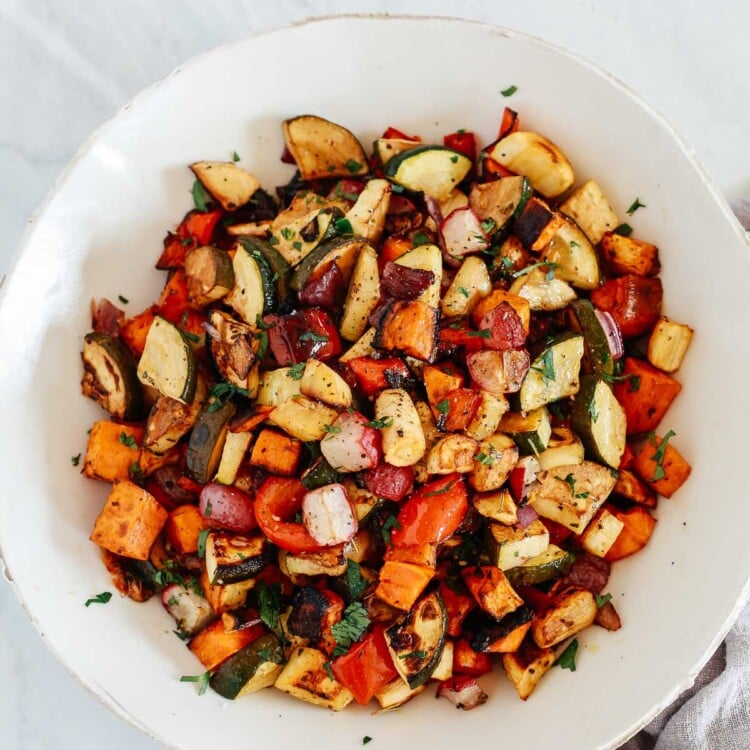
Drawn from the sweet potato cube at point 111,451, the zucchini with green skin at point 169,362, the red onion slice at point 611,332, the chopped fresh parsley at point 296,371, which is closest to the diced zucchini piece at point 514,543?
the red onion slice at point 611,332

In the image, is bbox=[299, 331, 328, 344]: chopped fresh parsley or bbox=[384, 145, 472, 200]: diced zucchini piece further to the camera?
bbox=[384, 145, 472, 200]: diced zucchini piece

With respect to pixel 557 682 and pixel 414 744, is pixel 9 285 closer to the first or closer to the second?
pixel 414 744

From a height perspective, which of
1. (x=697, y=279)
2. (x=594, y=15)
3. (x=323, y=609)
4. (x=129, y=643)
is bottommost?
(x=129, y=643)

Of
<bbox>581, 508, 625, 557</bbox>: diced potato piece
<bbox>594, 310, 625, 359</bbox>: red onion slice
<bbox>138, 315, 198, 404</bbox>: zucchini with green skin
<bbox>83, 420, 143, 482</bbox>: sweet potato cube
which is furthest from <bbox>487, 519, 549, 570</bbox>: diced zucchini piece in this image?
<bbox>83, 420, 143, 482</bbox>: sweet potato cube

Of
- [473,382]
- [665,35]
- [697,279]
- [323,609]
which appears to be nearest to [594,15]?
[665,35]

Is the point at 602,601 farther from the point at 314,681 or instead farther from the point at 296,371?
the point at 296,371

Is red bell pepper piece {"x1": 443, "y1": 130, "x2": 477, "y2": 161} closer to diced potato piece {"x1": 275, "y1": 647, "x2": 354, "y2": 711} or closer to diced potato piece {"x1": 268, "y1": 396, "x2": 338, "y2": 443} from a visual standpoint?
diced potato piece {"x1": 268, "y1": 396, "x2": 338, "y2": 443}

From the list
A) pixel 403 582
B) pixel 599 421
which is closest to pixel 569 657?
pixel 403 582
